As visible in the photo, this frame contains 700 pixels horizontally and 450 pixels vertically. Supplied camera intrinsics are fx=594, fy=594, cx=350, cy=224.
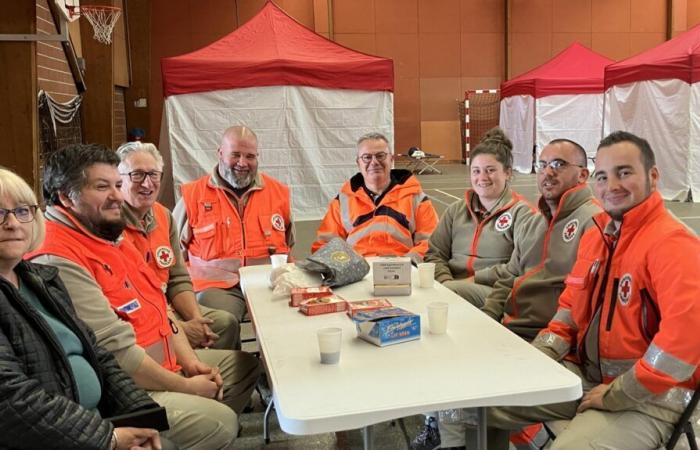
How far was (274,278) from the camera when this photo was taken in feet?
8.30

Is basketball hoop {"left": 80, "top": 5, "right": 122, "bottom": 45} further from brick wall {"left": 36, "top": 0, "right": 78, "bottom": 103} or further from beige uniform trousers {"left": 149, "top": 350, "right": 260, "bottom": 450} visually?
beige uniform trousers {"left": 149, "top": 350, "right": 260, "bottom": 450}

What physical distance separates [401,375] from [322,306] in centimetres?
61

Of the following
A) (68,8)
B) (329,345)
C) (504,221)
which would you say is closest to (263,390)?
(504,221)

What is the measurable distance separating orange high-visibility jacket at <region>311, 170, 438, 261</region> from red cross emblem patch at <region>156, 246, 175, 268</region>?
912 millimetres

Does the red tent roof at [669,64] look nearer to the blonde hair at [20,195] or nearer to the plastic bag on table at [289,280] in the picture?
the plastic bag on table at [289,280]

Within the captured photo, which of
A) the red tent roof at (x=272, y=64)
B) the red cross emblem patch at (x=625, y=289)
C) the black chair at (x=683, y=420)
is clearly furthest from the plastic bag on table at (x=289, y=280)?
the red tent roof at (x=272, y=64)

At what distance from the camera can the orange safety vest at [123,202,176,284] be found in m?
2.66

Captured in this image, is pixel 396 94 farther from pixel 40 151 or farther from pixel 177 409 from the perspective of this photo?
pixel 177 409

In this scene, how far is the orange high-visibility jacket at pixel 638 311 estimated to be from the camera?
164cm

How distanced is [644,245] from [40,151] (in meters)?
5.62

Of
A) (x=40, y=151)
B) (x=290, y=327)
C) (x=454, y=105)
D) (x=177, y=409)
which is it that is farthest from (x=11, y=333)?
(x=454, y=105)

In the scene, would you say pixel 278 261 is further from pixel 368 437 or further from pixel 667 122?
pixel 667 122

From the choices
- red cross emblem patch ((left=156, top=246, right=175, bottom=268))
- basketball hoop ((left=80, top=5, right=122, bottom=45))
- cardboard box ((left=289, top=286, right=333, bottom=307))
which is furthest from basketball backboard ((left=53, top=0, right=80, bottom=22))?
cardboard box ((left=289, top=286, right=333, bottom=307))

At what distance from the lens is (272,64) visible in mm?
7773
